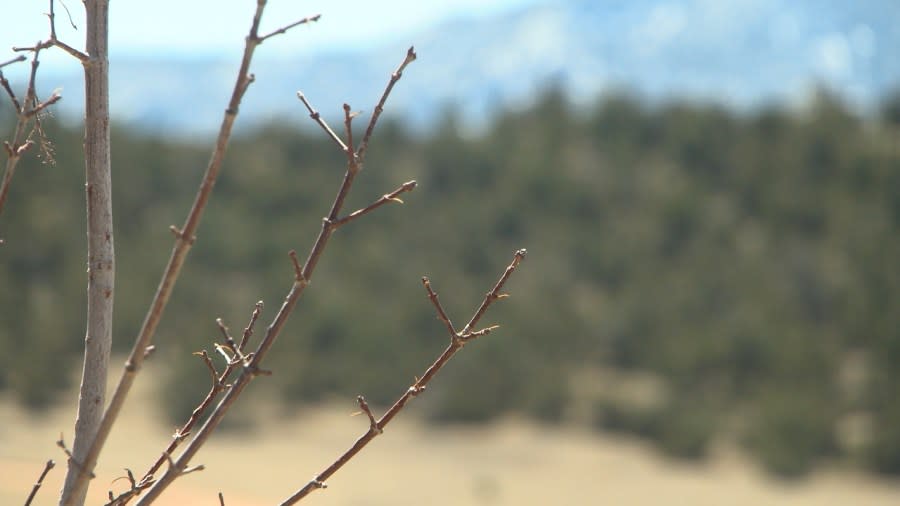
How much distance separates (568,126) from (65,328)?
363 inches

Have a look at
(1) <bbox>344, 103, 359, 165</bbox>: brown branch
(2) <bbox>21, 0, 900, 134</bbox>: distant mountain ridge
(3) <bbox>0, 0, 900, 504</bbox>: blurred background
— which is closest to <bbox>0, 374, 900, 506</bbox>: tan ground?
(3) <bbox>0, 0, 900, 504</bbox>: blurred background

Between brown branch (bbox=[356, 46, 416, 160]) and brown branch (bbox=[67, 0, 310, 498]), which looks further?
brown branch (bbox=[356, 46, 416, 160])

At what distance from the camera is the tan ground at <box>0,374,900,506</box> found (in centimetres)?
1055

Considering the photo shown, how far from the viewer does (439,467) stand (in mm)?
11492

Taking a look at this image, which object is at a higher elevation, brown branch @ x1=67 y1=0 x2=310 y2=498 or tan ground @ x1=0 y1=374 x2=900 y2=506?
tan ground @ x1=0 y1=374 x2=900 y2=506

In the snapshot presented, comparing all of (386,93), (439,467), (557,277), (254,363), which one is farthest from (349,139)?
(557,277)

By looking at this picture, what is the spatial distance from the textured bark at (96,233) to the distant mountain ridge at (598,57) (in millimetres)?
80066

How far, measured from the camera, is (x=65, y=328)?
538 inches

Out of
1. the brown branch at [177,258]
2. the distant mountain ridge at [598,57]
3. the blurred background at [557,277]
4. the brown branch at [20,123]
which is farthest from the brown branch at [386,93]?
the distant mountain ridge at [598,57]

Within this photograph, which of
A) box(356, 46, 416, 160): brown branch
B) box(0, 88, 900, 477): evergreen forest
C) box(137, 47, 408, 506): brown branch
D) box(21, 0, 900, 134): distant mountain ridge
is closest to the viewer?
box(137, 47, 408, 506): brown branch

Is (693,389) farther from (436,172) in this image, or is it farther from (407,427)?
(436,172)

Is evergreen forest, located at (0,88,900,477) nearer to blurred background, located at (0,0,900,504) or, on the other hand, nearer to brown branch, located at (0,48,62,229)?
blurred background, located at (0,0,900,504)

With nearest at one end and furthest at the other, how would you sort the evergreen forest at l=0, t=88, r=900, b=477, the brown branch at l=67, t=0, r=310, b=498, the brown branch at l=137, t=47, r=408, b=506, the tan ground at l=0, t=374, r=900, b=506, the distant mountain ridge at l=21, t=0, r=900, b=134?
1. the brown branch at l=67, t=0, r=310, b=498
2. the brown branch at l=137, t=47, r=408, b=506
3. the tan ground at l=0, t=374, r=900, b=506
4. the evergreen forest at l=0, t=88, r=900, b=477
5. the distant mountain ridge at l=21, t=0, r=900, b=134

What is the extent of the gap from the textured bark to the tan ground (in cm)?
820
